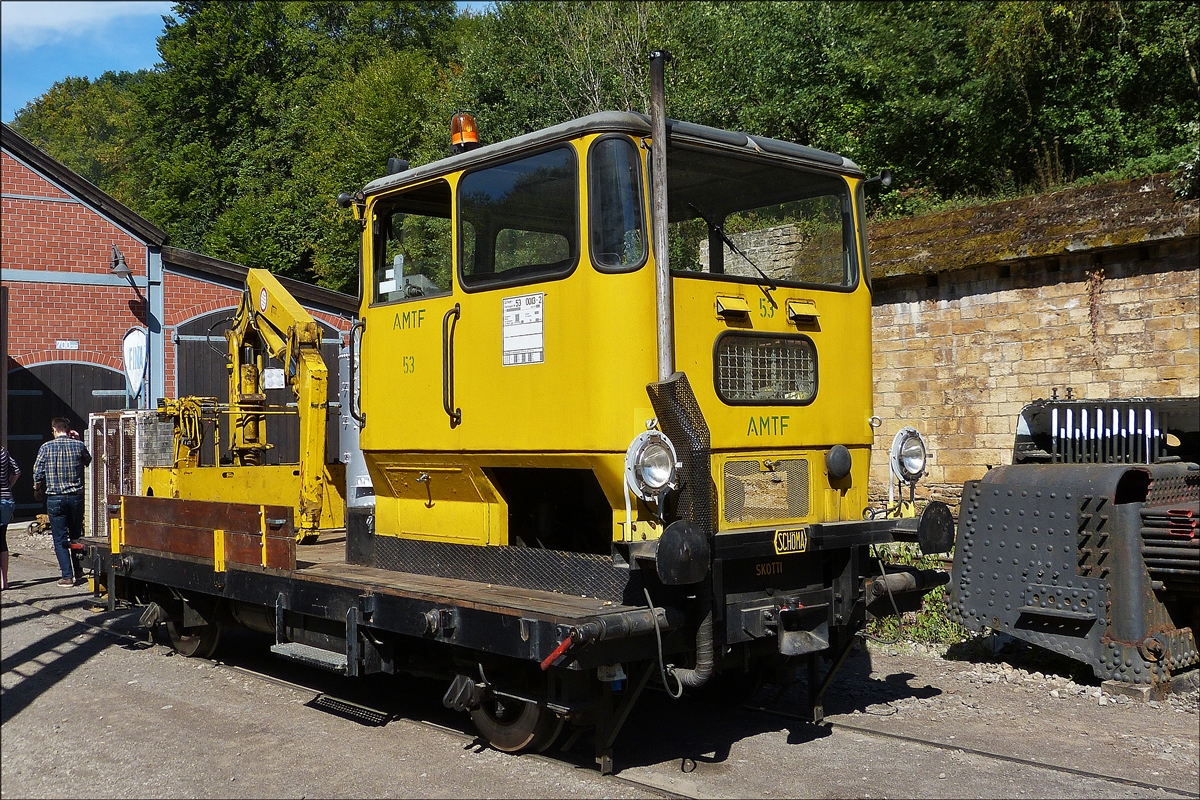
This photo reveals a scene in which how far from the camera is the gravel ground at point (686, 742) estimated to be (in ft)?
16.4

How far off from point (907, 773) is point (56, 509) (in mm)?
9172

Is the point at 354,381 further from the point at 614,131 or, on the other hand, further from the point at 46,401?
the point at 46,401

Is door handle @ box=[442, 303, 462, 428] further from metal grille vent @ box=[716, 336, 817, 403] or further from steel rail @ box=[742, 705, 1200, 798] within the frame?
steel rail @ box=[742, 705, 1200, 798]

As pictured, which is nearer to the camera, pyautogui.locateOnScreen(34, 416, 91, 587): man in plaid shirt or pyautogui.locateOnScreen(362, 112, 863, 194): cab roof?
pyautogui.locateOnScreen(362, 112, 863, 194): cab roof

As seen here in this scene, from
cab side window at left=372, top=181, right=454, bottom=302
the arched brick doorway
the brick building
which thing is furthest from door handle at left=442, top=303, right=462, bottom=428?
the arched brick doorway

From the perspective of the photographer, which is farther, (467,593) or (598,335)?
(467,593)

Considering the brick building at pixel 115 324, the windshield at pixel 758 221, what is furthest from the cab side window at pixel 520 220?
the brick building at pixel 115 324

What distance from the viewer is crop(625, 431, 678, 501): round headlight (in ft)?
15.8

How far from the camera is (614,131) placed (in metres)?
5.11

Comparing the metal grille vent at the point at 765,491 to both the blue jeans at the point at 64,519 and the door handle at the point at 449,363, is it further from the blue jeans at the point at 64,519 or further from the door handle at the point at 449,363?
the blue jeans at the point at 64,519

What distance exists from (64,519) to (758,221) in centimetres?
851

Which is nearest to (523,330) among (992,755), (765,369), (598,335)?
(598,335)

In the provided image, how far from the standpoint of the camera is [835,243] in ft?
20.6

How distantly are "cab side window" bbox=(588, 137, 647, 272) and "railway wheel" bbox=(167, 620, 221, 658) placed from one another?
4598 millimetres
